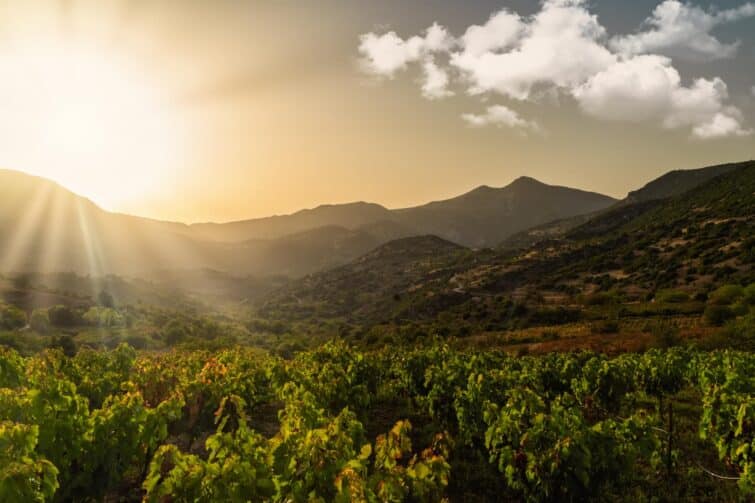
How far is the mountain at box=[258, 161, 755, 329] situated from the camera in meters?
84.8

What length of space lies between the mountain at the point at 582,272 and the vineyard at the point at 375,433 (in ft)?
205

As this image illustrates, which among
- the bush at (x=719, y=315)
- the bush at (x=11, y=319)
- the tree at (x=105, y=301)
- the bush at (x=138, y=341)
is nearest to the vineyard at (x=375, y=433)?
the bush at (x=719, y=315)

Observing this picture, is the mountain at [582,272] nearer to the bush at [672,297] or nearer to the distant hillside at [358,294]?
the distant hillside at [358,294]

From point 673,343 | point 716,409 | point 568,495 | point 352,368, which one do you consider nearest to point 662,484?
point 716,409

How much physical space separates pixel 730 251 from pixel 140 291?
156 meters

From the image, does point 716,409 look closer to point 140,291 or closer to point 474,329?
point 474,329

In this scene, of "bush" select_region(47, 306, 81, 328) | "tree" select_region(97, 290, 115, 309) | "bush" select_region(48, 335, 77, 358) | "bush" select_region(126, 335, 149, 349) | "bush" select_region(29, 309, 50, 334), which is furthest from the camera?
"tree" select_region(97, 290, 115, 309)

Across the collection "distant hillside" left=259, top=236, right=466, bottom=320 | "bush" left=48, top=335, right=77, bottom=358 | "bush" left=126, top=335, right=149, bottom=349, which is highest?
"bush" left=48, top=335, right=77, bottom=358

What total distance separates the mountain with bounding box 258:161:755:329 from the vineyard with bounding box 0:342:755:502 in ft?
205

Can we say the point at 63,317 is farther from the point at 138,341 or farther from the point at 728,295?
the point at 728,295

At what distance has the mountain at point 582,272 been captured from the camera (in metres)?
84.8

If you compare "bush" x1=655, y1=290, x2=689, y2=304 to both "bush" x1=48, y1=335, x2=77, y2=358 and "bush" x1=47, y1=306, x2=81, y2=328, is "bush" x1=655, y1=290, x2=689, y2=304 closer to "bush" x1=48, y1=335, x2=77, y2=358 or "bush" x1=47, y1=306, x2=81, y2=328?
"bush" x1=48, y1=335, x2=77, y2=358

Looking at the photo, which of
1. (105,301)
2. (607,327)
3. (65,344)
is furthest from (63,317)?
(607,327)

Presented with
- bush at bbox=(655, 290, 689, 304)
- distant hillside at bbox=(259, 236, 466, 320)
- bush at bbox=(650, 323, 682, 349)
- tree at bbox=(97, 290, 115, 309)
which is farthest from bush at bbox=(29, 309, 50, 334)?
bush at bbox=(655, 290, 689, 304)
